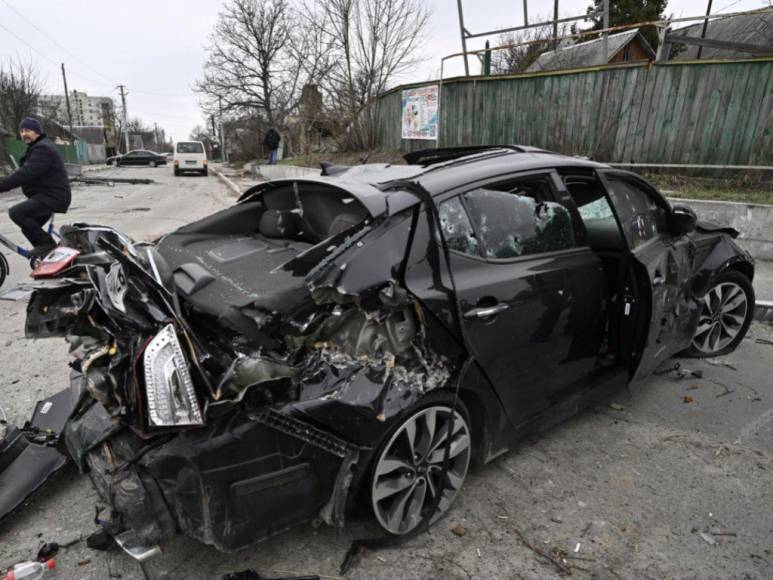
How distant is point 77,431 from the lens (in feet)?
7.23

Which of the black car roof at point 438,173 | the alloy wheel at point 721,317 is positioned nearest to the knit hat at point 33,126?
the black car roof at point 438,173

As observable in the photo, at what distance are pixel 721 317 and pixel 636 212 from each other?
5.02 ft

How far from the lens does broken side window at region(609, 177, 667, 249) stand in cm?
314

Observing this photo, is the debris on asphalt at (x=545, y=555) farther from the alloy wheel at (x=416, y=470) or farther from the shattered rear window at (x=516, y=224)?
the shattered rear window at (x=516, y=224)

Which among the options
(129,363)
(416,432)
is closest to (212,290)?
(129,363)

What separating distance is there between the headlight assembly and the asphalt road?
82 cm

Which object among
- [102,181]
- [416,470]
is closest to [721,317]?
[416,470]

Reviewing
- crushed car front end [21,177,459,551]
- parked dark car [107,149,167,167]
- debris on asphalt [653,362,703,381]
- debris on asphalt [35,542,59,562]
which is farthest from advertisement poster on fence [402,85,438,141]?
parked dark car [107,149,167,167]

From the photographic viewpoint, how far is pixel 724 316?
4133 mm

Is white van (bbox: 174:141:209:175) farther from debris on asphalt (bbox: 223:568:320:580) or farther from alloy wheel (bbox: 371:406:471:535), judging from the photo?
debris on asphalt (bbox: 223:568:320:580)

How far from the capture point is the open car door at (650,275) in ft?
10.0

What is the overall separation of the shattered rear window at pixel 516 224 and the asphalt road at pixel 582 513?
1.23 meters

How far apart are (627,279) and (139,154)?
46.0 m

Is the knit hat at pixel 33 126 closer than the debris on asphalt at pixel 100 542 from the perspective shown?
No
